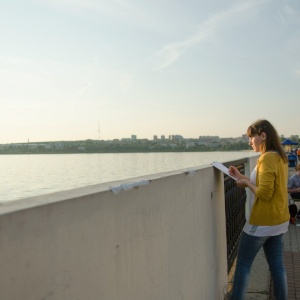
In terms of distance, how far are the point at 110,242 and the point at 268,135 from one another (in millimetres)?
2150

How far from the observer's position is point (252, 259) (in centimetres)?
336

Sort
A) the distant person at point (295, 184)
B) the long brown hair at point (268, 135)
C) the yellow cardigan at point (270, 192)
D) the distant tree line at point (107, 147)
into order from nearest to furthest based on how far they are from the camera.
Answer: the yellow cardigan at point (270, 192), the long brown hair at point (268, 135), the distant person at point (295, 184), the distant tree line at point (107, 147)

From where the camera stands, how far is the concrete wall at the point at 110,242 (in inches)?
41.9

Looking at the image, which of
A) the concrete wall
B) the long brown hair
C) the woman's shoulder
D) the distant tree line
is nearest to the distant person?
the long brown hair

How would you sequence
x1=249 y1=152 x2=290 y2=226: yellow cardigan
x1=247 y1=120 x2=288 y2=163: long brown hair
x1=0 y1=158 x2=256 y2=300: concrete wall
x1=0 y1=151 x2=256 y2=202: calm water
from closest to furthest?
x1=0 y1=158 x2=256 y2=300: concrete wall
x1=249 y1=152 x2=290 y2=226: yellow cardigan
x1=247 y1=120 x2=288 y2=163: long brown hair
x1=0 y1=151 x2=256 y2=202: calm water

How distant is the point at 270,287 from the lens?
14.0ft

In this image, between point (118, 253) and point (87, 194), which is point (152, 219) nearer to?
point (118, 253)

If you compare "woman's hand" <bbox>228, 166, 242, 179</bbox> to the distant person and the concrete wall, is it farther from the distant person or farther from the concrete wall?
the distant person

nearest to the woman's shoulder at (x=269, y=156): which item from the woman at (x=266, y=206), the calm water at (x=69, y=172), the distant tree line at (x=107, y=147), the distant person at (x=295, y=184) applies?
the woman at (x=266, y=206)

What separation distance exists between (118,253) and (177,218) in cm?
85

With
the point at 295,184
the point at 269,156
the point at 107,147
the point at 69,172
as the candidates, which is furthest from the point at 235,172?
the point at 107,147

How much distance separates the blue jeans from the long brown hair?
70 cm

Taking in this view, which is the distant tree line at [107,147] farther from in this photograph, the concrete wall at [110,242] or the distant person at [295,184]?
the concrete wall at [110,242]

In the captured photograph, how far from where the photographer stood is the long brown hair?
327 cm
